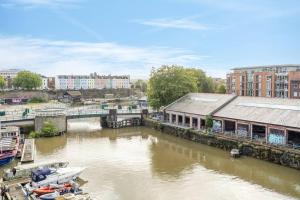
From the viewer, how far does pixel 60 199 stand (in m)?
25.3

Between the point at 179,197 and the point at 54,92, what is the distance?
12786cm

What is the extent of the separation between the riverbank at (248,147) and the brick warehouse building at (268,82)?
138 feet

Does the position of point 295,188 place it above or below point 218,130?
below

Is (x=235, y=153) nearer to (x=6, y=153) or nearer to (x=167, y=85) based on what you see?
(x=6, y=153)

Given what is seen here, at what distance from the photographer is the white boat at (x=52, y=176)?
29984mm

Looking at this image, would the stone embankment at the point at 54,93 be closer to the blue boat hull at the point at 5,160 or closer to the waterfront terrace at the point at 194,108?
the waterfront terrace at the point at 194,108

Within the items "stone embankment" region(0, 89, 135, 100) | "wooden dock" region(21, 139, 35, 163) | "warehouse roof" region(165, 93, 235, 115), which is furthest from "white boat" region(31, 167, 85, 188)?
"stone embankment" region(0, 89, 135, 100)

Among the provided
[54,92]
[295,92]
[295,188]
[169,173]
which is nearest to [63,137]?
[169,173]

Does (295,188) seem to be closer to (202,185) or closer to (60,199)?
(202,185)

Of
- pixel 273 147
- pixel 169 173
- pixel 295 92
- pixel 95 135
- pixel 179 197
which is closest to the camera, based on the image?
pixel 179 197

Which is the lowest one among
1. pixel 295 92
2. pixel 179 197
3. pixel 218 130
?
pixel 179 197

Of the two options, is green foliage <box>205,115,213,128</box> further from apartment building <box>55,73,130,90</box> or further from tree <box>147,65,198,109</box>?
apartment building <box>55,73,130,90</box>

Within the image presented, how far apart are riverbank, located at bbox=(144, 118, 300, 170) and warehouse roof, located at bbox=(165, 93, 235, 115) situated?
12.0 ft

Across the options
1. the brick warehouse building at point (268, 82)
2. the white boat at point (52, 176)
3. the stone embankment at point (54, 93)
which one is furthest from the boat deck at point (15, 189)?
the stone embankment at point (54, 93)
